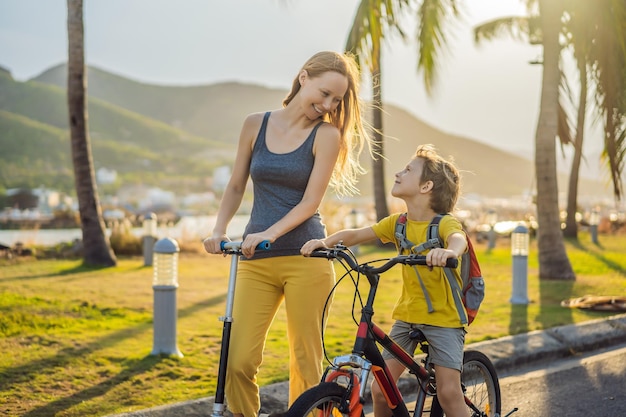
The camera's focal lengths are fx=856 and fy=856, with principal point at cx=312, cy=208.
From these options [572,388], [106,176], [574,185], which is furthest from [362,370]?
[106,176]

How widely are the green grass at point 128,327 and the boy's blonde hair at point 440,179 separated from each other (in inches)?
98.4

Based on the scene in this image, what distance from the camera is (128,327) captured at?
847 centimetres

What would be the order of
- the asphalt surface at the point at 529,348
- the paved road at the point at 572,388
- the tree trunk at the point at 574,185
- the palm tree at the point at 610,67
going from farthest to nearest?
1. the tree trunk at the point at 574,185
2. the palm tree at the point at 610,67
3. the paved road at the point at 572,388
4. the asphalt surface at the point at 529,348

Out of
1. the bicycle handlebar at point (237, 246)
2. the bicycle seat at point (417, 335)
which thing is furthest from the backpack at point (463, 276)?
the bicycle handlebar at point (237, 246)

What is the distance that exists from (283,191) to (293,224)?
0.24 m

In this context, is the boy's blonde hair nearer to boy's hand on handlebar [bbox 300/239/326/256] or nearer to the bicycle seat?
the bicycle seat

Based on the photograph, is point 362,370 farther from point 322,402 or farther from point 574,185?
point 574,185

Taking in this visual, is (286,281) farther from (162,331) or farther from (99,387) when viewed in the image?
(162,331)

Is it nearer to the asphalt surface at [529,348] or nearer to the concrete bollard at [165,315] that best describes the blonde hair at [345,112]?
the asphalt surface at [529,348]

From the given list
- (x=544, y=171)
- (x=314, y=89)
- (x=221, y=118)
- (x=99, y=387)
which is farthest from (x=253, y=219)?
(x=221, y=118)

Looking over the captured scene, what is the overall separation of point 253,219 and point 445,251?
110 centimetres

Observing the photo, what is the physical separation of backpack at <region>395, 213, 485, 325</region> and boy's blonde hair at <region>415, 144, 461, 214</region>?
7 centimetres

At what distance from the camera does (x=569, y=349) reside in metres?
7.97

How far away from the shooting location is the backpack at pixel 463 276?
13.3 feet
